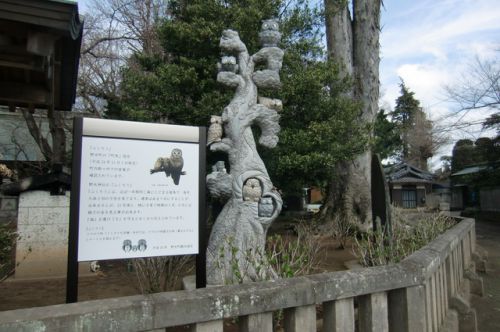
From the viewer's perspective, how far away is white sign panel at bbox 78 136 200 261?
3.29 meters

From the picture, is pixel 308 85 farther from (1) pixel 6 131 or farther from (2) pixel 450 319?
(1) pixel 6 131

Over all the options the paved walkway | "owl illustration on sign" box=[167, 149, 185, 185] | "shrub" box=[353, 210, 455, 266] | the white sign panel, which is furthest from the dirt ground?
the paved walkway

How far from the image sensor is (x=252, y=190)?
196 inches

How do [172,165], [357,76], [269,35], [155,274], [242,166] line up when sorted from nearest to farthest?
[172,165], [155,274], [242,166], [269,35], [357,76]

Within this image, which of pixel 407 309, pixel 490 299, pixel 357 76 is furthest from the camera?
pixel 357 76

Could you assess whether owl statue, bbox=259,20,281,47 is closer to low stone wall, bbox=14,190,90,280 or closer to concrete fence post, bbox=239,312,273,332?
concrete fence post, bbox=239,312,273,332

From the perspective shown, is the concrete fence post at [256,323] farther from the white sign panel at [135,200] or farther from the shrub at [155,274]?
the shrub at [155,274]

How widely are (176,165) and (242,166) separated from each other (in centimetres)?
149

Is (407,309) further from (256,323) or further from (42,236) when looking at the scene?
(42,236)

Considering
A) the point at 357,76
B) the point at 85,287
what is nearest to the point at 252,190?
the point at 85,287

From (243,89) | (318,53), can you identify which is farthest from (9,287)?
(318,53)

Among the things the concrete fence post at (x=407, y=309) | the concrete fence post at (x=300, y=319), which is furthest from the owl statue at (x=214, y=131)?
the concrete fence post at (x=300, y=319)

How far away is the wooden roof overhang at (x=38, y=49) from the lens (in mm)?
3094

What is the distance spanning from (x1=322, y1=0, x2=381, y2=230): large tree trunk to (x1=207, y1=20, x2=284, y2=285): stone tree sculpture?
545 centimetres
